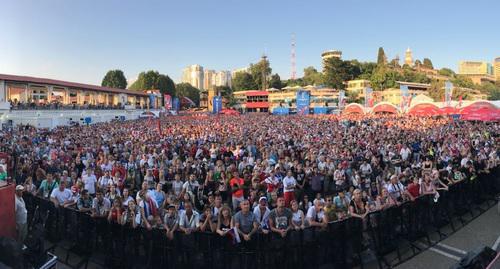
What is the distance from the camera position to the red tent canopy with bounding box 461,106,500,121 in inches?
1107

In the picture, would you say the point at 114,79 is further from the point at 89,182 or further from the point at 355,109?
the point at 89,182

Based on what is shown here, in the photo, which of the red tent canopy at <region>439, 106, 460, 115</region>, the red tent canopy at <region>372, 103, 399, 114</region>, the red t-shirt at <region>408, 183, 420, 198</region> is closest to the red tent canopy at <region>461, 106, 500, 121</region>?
the red tent canopy at <region>439, 106, 460, 115</region>

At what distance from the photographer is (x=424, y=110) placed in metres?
38.6

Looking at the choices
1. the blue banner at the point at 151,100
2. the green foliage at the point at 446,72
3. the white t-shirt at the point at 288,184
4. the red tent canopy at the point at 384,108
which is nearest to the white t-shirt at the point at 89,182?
the white t-shirt at the point at 288,184

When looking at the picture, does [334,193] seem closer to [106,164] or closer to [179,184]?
[179,184]

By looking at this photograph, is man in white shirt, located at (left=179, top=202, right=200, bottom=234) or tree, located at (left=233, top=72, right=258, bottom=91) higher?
tree, located at (left=233, top=72, right=258, bottom=91)

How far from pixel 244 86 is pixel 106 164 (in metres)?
122

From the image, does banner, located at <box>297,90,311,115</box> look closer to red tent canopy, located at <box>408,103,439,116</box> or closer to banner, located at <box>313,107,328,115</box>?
banner, located at <box>313,107,328,115</box>

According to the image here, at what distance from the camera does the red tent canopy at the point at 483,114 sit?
28125 mm

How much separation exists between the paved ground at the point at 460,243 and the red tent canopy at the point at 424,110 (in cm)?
3155

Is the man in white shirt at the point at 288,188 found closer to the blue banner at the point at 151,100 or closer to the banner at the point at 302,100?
the banner at the point at 302,100

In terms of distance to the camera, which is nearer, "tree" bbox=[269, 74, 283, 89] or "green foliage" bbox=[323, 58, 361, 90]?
"green foliage" bbox=[323, 58, 361, 90]

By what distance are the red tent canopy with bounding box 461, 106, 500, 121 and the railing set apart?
25.8 metres

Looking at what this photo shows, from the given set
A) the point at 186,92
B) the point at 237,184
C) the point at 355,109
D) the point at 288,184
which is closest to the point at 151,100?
the point at 186,92
